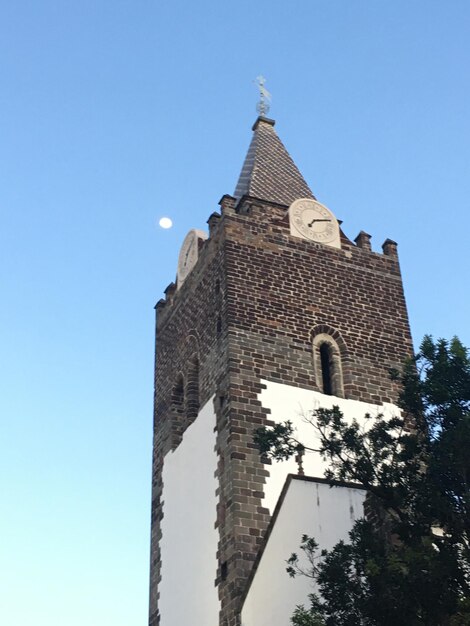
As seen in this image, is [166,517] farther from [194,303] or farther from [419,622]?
[419,622]

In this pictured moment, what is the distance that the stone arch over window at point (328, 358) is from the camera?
20750 mm

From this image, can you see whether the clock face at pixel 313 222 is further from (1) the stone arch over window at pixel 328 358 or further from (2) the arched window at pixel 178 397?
(2) the arched window at pixel 178 397

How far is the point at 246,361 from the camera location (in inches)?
779

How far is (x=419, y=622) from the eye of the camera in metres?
10.8

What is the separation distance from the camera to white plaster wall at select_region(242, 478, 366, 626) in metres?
15.9

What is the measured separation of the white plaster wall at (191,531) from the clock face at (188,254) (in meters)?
5.03

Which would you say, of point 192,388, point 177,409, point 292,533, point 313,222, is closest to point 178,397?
point 177,409

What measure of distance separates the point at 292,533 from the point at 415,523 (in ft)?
16.4

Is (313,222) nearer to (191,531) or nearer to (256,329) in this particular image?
(256,329)

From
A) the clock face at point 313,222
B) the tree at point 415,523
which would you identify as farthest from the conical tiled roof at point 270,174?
the tree at point 415,523

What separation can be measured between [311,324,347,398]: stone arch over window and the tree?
7084 mm

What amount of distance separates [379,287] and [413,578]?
1324 cm

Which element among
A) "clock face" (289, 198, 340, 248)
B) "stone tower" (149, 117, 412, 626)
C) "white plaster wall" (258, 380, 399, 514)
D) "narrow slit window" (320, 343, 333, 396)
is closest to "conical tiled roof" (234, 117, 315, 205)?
"stone tower" (149, 117, 412, 626)

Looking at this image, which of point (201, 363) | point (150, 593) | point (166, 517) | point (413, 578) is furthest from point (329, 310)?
point (413, 578)
